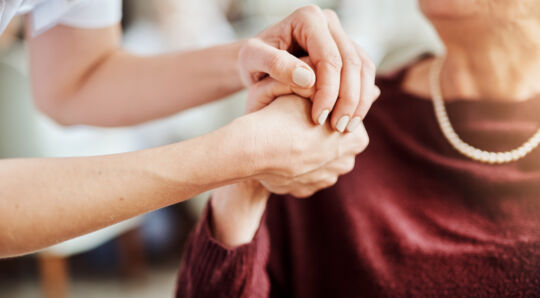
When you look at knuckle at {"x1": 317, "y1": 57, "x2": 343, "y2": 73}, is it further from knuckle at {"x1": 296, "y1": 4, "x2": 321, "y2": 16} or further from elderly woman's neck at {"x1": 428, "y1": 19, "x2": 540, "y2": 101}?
elderly woman's neck at {"x1": 428, "y1": 19, "x2": 540, "y2": 101}

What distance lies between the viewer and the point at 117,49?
36.3 inches

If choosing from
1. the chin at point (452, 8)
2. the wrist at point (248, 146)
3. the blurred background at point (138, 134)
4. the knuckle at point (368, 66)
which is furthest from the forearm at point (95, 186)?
the blurred background at point (138, 134)

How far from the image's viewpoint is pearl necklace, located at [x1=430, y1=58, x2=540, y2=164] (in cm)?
71

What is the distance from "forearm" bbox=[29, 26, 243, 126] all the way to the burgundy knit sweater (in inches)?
10.5

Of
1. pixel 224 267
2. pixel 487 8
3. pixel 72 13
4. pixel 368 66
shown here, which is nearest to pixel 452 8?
pixel 487 8

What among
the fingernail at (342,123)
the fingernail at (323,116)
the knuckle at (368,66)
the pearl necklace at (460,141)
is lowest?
the pearl necklace at (460,141)

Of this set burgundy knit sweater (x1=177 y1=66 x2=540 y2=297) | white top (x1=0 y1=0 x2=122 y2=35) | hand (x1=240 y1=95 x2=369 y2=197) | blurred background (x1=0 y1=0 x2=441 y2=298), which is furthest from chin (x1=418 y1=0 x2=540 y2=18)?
blurred background (x1=0 y1=0 x2=441 y2=298)

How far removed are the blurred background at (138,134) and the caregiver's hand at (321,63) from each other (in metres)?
1.02

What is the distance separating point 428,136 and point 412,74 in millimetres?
149

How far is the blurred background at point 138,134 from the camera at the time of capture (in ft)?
5.76

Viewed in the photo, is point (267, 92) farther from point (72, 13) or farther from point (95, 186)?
point (72, 13)

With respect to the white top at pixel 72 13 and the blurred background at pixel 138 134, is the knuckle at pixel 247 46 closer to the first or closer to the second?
the white top at pixel 72 13

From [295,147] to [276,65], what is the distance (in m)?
0.12

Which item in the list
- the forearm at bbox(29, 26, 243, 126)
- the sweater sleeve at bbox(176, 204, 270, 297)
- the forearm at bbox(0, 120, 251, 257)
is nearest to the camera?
the forearm at bbox(0, 120, 251, 257)
